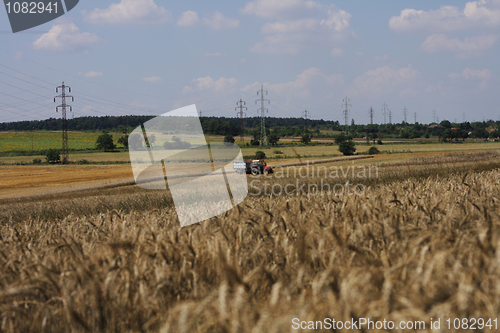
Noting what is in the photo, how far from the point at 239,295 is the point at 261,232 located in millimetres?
1547

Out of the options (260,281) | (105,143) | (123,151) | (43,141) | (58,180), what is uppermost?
(43,141)

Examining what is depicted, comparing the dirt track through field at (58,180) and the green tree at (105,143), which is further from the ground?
the green tree at (105,143)

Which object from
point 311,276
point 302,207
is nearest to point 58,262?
point 311,276

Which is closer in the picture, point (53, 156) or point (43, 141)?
point (53, 156)

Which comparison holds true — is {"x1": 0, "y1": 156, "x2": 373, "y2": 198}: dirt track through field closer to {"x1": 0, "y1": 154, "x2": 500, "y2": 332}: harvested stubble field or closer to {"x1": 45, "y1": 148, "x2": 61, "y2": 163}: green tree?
{"x1": 45, "y1": 148, "x2": 61, "y2": 163}: green tree

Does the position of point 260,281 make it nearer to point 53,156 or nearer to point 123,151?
point 53,156

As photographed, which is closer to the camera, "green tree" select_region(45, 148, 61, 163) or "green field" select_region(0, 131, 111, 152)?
"green tree" select_region(45, 148, 61, 163)

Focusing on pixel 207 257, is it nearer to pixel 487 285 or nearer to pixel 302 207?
pixel 487 285

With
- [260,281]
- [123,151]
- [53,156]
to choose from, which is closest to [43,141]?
[123,151]

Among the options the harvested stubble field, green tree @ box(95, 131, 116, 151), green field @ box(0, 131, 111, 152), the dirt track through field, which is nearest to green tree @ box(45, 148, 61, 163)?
the dirt track through field

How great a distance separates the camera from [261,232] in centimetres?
309

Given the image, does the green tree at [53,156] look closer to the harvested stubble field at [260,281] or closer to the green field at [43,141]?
the green field at [43,141]

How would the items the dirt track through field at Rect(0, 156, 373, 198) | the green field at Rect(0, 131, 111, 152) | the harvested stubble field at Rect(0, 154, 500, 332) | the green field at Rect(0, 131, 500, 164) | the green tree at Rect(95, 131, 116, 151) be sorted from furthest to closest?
the green field at Rect(0, 131, 111, 152), the green tree at Rect(95, 131, 116, 151), the green field at Rect(0, 131, 500, 164), the dirt track through field at Rect(0, 156, 373, 198), the harvested stubble field at Rect(0, 154, 500, 332)

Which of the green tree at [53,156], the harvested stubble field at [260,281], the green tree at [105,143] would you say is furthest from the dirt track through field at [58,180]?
the harvested stubble field at [260,281]
